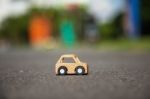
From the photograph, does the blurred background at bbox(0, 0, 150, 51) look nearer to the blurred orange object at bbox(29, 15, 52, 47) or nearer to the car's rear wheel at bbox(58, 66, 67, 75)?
the blurred orange object at bbox(29, 15, 52, 47)

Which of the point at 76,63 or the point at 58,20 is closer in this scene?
the point at 76,63

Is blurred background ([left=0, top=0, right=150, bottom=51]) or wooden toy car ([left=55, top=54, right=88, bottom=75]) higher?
blurred background ([left=0, top=0, right=150, bottom=51])

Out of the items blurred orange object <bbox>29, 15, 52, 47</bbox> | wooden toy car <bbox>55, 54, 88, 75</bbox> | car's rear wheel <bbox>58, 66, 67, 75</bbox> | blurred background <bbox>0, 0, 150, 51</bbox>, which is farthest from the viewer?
blurred orange object <bbox>29, 15, 52, 47</bbox>

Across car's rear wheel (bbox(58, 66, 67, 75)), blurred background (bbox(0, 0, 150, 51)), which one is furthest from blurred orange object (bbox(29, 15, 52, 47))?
car's rear wheel (bbox(58, 66, 67, 75))

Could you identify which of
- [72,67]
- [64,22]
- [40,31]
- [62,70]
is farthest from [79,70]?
[40,31]

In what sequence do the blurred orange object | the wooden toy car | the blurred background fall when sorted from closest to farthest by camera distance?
the wooden toy car < the blurred background < the blurred orange object

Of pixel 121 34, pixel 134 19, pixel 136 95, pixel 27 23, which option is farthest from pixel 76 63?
pixel 27 23

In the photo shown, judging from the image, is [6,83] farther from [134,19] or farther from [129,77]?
[134,19]

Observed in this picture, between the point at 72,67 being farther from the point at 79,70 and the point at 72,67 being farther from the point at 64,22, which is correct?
the point at 64,22
